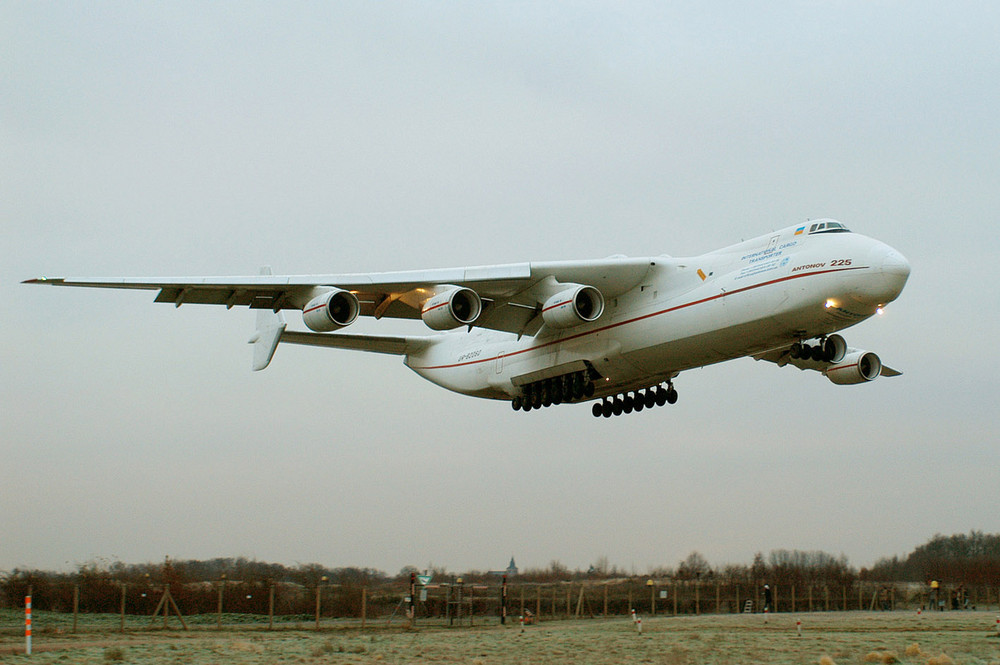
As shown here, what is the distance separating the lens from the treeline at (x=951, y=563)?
30.6 metres

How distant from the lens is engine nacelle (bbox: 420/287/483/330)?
48.5 feet

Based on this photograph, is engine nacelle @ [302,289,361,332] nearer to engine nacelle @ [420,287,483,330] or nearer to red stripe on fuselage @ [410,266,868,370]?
engine nacelle @ [420,287,483,330]

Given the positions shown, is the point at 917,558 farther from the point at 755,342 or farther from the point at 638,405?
the point at 755,342

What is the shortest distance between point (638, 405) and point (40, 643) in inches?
405

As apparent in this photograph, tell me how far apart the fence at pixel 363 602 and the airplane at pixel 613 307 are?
16.8ft

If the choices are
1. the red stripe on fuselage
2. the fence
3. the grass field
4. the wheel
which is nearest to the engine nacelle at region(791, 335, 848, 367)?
the red stripe on fuselage

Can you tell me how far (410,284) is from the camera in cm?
1549

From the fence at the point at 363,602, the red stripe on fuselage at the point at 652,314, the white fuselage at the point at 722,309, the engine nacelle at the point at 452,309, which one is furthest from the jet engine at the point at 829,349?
the fence at the point at 363,602

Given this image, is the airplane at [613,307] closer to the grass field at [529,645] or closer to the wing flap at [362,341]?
the wing flap at [362,341]

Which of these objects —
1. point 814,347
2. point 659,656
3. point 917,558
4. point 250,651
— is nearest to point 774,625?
point 814,347

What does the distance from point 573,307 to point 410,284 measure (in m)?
2.58

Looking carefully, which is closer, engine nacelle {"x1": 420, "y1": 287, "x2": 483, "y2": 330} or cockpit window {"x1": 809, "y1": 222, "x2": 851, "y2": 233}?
cockpit window {"x1": 809, "y1": 222, "x2": 851, "y2": 233}

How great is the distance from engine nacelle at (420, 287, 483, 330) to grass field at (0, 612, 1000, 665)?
4624 millimetres

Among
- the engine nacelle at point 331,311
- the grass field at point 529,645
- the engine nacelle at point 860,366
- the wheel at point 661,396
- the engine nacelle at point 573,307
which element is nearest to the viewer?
the grass field at point 529,645
